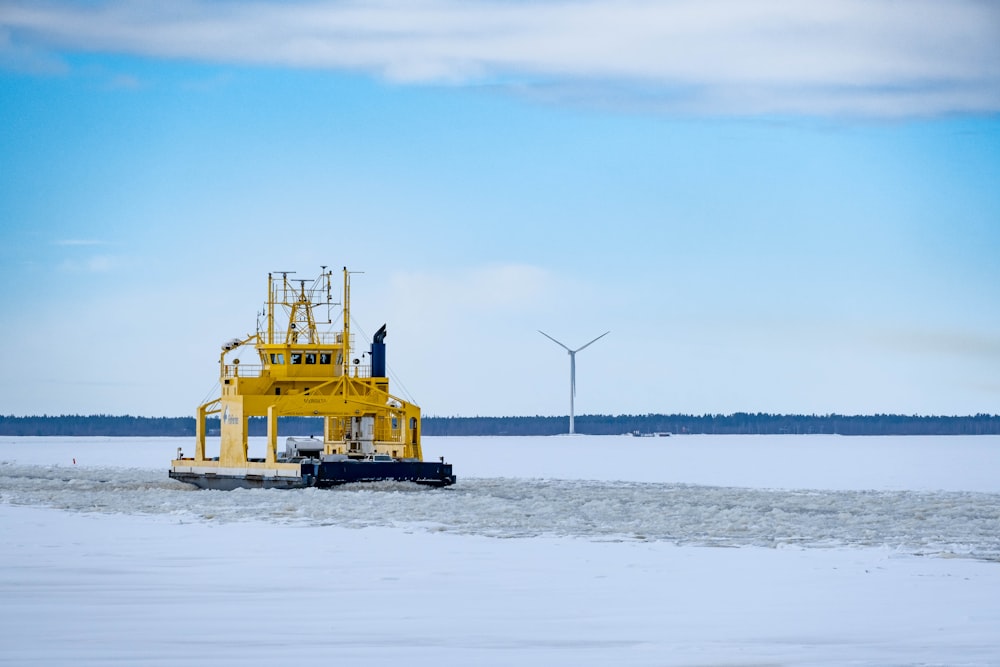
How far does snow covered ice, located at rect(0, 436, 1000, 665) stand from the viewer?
13633 mm

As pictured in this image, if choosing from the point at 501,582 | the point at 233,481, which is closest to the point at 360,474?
the point at 233,481

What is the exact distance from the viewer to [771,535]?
87.4 feet

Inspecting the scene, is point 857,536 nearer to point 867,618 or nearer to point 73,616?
point 867,618

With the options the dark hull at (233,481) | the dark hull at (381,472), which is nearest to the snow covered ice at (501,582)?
the dark hull at (381,472)

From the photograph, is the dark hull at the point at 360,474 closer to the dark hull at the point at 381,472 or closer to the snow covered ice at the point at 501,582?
the dark hull at the point at 381,472

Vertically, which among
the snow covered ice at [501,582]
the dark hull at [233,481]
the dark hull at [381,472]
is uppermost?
the dark hull at [381,472]

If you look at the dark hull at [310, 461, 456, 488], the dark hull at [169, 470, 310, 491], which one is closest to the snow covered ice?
the dark hull at [310, 461, 456, 488]

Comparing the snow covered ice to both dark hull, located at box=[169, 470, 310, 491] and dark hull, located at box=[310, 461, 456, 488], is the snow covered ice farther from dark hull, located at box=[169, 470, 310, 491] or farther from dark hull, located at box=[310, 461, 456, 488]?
dark hull, located at box=[169, 470, 310, 491]

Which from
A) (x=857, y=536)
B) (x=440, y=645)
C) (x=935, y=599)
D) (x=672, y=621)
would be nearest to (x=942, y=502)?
(x=857, y=536)

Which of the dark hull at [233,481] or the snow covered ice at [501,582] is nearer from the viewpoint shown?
the snow covered ice at [501,582]

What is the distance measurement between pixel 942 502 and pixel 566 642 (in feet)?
82.6

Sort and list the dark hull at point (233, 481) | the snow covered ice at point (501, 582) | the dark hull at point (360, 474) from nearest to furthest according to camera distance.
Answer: the snow covered ice at point (501, 582)
the dark hull at point (360, 474)
the dark hull at point (233, 481)

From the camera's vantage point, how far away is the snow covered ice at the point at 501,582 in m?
13.6

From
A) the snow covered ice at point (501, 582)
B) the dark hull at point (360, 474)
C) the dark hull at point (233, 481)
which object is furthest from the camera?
the dark hull at point (233, 481)
